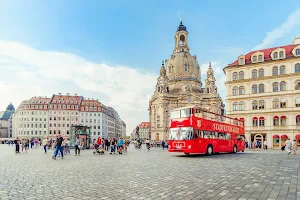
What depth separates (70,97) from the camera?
127500mm

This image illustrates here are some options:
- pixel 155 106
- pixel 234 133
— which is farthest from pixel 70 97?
pixel 234 133

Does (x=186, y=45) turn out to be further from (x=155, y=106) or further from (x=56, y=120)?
(x=56, y=120)

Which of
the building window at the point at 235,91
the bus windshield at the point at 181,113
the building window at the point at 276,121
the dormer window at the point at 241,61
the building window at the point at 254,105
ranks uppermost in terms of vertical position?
the dormer window at the point at 241,61

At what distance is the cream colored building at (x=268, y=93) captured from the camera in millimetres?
50094

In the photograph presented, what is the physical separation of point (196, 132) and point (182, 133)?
1.45m

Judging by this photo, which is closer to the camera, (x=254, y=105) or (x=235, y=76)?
(x=254, y=105)

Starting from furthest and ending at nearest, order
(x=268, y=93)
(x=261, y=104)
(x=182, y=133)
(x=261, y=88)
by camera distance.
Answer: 1. (x=261, y=88)
2. (x=261, y=104)
3. (x=268, y=93)
4. (x=182, y=133)

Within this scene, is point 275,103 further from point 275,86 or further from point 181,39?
point 181,39

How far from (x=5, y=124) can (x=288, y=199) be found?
211153 millimetres

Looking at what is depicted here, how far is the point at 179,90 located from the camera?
114 m

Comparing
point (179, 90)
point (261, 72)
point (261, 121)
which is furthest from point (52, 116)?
point (261, 72)

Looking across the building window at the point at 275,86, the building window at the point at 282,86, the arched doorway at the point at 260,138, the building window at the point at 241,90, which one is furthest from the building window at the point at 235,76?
the arched doorway at the point at 260,138

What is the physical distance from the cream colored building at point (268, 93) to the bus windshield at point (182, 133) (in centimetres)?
2962

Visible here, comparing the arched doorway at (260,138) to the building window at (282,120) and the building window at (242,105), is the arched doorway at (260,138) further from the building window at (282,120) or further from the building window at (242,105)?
the building window at (242,105)
